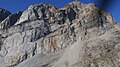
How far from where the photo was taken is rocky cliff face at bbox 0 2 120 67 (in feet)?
310

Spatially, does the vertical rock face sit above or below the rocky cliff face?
above

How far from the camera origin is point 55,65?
95.3 meters

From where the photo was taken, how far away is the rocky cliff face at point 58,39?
A: 3718 inches

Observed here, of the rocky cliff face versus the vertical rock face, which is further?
the vertical rock face

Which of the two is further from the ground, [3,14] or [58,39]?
[3,14]

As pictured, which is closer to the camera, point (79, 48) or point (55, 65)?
point (55, 65)

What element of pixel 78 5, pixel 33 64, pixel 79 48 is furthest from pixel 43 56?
pixel 78 5

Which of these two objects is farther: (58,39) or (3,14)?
(3,14)

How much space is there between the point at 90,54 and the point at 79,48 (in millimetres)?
7810

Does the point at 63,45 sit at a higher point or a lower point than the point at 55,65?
higher

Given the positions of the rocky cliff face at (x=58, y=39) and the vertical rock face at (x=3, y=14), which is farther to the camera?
the vertical rock face at (x=3, y=14)

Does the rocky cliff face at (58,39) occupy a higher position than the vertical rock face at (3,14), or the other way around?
the vertical rock face at (3,14)

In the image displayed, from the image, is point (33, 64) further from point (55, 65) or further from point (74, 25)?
point (74, 25)

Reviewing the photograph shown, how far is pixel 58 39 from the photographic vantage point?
127m
